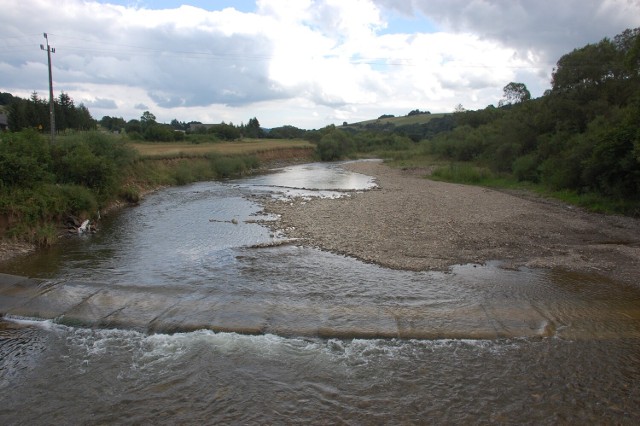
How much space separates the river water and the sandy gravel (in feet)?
4.54

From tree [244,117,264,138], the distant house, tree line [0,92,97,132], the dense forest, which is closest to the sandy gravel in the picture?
the dense forest

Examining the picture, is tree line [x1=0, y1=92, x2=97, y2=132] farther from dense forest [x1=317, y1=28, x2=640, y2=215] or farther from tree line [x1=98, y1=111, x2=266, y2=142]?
dense forest [x1=317, y1=28, x2=640, y2=215]

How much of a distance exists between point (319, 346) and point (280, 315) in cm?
167

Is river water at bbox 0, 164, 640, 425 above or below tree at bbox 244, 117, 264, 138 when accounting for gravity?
below

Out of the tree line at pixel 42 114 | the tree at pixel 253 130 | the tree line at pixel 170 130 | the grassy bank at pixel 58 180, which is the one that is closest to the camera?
the grassy bank at pixel 58 180

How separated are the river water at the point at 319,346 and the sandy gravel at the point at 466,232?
1385 mm

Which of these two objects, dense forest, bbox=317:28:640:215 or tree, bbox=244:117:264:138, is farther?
tree, bbox=244:117:264:138

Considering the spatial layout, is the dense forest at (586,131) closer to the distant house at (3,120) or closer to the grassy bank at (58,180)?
the grassy bank at (58,180)

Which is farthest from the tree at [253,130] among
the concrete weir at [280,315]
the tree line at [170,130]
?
the concrete weir at [280,315]

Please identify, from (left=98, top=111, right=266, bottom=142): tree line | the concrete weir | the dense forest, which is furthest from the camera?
(left=98, top=111, right=266, bottom=142): tree line

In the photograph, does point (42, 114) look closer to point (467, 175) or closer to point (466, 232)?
point (467, 175)

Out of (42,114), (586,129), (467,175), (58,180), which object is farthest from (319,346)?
(42,114)

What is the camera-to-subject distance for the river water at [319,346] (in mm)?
7055

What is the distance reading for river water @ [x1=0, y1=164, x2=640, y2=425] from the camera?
7.05 meters
